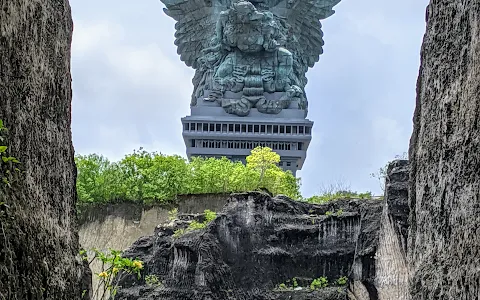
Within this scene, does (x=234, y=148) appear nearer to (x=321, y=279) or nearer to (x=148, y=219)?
(x=148, y=219)

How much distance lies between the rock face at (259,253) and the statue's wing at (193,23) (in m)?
27.1

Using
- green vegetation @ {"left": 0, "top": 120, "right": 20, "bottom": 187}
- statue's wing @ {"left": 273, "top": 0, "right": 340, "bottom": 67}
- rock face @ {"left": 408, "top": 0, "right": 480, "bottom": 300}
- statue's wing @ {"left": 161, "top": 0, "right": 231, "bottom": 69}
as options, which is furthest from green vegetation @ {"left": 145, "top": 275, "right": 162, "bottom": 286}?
statue's wing @ {"left": 273, "top": 0, "right": 340, "bottom": 67}

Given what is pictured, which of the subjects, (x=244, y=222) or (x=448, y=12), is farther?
(x=244, y=222)

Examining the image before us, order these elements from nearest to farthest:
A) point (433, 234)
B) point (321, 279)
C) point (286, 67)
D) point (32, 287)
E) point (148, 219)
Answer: point (32, 287)
point (433, 234)
point (321, 279)
point (148, 219)
point (286, 67)

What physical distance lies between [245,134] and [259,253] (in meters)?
26.9

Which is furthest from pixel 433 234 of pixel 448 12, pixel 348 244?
pixel 348 244

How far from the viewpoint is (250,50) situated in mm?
44188

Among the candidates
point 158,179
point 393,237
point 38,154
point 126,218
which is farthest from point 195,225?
→ point 38,154

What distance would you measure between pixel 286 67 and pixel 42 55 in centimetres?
4061

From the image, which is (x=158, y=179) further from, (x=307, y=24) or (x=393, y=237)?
(x=393, y=237)

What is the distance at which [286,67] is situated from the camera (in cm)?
4541

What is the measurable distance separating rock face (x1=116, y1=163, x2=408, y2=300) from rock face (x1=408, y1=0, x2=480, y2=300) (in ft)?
39.1

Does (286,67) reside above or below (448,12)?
above

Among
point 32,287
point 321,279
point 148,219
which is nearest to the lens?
point 32,287
